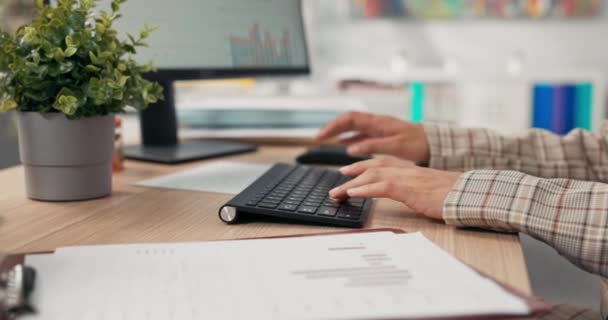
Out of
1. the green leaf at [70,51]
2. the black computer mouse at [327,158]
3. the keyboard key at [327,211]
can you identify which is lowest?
the black computer mouse at [327,158]

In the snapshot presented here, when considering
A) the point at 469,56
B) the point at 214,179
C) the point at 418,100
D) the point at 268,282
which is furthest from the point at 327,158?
the point at 469,56

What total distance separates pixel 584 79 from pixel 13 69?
10.2 ft

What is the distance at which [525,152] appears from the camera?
42.6 inches

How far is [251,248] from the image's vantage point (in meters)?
0.57

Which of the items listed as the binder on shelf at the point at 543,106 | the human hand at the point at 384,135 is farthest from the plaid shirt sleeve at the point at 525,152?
the binder on shelf at the point at 543,106

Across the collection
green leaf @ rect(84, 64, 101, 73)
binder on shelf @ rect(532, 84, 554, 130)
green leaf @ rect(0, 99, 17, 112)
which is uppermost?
green leaf @ rect(84, 64, 101, 73)

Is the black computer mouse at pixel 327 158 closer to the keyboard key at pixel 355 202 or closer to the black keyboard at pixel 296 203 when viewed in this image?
the black keyboard at pixel 296 203

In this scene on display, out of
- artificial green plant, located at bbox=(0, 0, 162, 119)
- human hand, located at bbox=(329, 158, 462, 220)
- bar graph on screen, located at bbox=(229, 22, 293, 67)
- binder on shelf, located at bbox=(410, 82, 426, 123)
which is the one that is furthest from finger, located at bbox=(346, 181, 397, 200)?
binder on shelf, located at bbox=(410, 82, 426, 123)

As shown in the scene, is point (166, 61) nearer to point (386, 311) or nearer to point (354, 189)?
point (354, 189)

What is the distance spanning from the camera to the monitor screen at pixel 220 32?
107 cm

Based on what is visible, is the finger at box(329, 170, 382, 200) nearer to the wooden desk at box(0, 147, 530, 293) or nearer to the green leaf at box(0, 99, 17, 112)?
the wooden desk at box(0, 147, 530, 293)

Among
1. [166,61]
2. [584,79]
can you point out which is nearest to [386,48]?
[584,79]

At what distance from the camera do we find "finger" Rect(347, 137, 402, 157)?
1.10 meters

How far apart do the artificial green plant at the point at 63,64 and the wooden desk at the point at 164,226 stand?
0.12 meters
